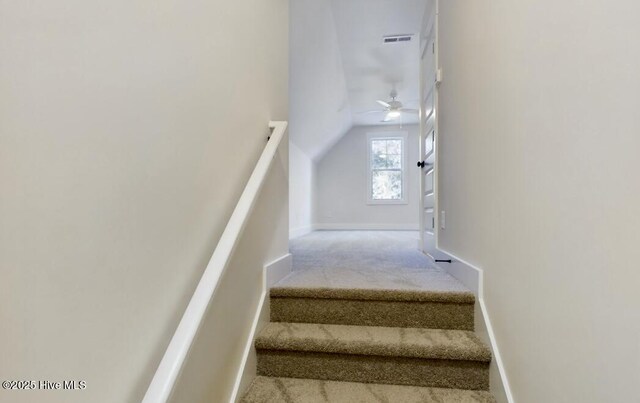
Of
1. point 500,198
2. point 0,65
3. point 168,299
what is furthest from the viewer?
point 500,198

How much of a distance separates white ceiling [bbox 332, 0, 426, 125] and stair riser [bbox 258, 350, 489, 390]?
3.31m

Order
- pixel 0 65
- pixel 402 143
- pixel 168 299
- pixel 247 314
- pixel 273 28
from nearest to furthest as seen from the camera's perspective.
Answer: pixel 0 65 → pixel 168 299 → pixel 247 314 → pixel 273 28 → pixel 402 143

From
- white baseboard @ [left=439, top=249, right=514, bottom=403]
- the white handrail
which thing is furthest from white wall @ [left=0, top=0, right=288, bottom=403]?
white baseboard @ [left=439, top=249, right=514, bottom=403]

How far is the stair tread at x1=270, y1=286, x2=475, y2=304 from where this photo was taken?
1518 mm

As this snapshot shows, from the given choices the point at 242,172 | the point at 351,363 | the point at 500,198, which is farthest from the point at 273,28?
the point at 351,363

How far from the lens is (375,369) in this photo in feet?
4.45

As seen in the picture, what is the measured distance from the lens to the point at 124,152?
2.29 feet

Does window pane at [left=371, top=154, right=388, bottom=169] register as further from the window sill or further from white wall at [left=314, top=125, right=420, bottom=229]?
the window sill

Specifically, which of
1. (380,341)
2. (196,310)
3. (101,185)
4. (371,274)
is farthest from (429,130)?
(101,185)

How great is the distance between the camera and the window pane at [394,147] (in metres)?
7.70

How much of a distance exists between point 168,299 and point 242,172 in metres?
0.62

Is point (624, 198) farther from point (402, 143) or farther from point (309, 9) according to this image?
point (402, 143)

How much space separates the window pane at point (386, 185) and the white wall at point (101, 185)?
6.88 metres

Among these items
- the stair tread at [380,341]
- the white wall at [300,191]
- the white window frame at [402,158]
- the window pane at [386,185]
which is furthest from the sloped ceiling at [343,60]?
the stair tread at [380,341]
